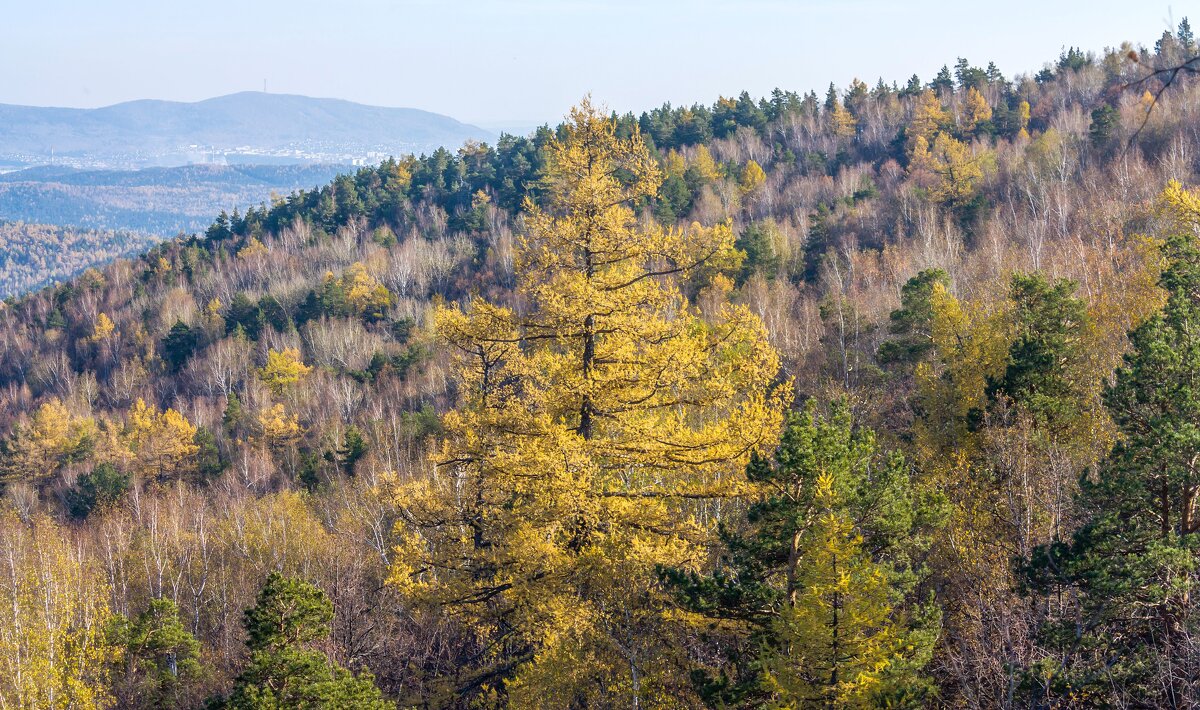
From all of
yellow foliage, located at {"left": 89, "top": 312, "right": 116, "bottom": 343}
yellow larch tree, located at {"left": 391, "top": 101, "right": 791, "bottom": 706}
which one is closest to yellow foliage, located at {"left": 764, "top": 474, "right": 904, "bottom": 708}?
yellow larch tree, located at {"left": 391, "top": 101, "right": 791, "bottom": 706}

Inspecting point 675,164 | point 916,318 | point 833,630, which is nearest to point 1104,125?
point 675,164

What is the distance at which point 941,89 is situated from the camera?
85125 mm

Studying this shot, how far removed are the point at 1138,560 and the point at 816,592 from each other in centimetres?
402

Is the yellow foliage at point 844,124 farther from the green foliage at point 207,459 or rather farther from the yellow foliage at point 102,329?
the yellow foliage at point 102,329

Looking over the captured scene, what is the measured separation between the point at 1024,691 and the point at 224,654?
1831 cm

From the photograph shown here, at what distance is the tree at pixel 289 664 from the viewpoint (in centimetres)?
1128

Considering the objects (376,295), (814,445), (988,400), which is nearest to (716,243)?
(814,445)

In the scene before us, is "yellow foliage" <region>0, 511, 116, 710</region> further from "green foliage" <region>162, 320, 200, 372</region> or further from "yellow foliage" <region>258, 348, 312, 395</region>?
"green foliage" <region>162, 320, 200, 372</region>

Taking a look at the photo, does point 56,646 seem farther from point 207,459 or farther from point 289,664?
point 207,459

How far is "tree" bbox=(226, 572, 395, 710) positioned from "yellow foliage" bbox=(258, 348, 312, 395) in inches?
2159

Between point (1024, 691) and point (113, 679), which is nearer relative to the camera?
point (1024, 691)

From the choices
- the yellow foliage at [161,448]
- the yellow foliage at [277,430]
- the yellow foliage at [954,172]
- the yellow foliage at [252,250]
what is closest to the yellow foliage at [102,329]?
the yellow foliage at [252,250]

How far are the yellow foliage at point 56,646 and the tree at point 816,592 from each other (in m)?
12.3

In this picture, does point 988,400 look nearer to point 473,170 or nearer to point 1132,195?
point 1132,195
